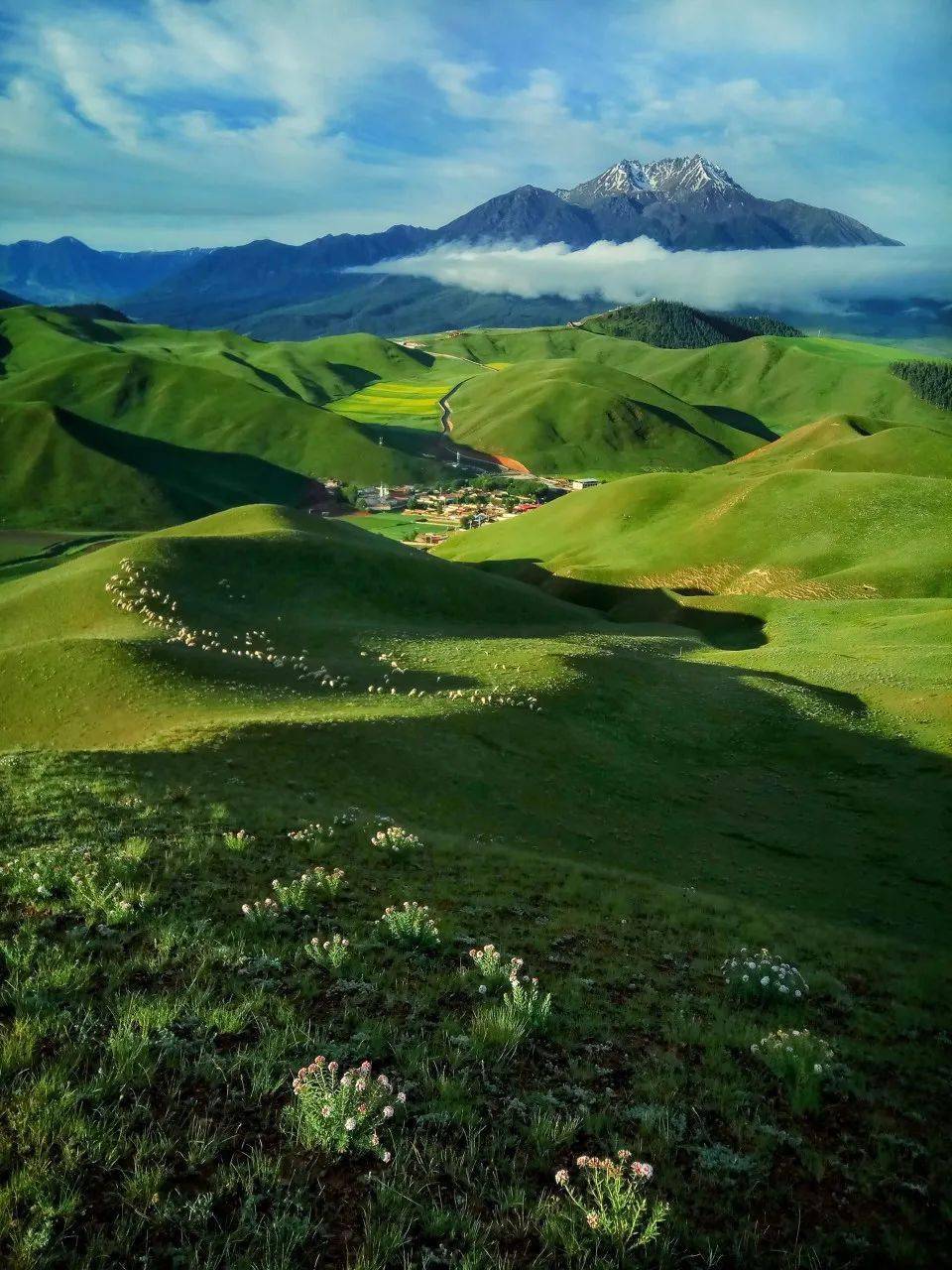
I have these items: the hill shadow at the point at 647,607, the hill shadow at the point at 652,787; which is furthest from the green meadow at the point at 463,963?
the hill shadow at the point at 647,607

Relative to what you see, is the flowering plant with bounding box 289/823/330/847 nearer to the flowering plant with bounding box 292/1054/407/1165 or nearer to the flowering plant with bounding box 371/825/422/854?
the flowering plant with bounding box 371/825/422/854

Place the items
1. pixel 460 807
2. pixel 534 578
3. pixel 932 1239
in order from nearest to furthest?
pixel 932 1239
pixel 460 807
pixel 534 578

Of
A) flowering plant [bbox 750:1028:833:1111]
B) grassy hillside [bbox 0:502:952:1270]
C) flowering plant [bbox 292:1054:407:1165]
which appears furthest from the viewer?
flowering plant [bbox 750:1028:833:1111]

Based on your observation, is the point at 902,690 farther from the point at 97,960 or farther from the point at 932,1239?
the point at 97,960

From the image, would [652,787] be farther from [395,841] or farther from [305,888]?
[305,888]

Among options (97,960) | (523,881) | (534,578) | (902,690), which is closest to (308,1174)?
(97,960)

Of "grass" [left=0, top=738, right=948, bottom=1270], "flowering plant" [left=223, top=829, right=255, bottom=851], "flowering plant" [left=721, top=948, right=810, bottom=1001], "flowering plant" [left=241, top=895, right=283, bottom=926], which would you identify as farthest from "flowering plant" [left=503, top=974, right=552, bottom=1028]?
"flowering plant" [left=223, top=829, right=255, bottom=851]

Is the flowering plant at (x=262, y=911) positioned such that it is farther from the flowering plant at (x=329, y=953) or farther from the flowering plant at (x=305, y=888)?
the flowering plant at (x=329, y=953)
